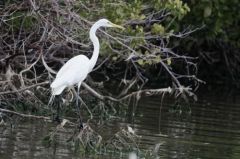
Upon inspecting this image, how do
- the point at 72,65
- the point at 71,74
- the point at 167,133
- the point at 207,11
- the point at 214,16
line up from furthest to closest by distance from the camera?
1. the point at 214,16
2. the point at 207,11
3. the point at 167,133
4. the point at 72,65
5. the point at 71,74

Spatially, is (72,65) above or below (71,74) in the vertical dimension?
above

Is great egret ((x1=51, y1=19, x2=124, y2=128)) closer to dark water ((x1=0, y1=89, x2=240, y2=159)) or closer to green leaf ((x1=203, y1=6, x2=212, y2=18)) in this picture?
dark water ((x1=0, y1=89, x2=240, y2=159))

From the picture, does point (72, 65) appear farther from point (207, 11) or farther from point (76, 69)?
point (207, 11)

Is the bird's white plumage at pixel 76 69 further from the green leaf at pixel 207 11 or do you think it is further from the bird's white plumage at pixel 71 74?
the green leaf at pixel 207 11

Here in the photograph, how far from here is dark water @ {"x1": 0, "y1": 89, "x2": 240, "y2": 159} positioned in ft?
40.3

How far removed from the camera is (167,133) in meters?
15.2

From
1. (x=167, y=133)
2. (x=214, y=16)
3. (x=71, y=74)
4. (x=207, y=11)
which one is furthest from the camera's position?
(x=214, y=16)

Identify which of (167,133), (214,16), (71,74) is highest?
(214,16)

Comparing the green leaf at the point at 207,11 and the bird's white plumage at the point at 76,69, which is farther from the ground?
the green leaf at the point at 207,11

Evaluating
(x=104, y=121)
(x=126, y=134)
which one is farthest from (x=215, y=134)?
(x=126, y=134)

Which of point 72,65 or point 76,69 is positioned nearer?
point 76,69

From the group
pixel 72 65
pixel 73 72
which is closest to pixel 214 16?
pixel 72 65

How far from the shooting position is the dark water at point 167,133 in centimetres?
1227

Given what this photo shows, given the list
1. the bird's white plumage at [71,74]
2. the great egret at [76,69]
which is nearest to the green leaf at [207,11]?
the great egret at [76,69]
